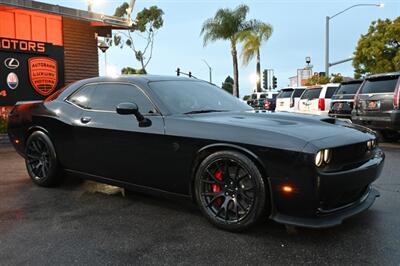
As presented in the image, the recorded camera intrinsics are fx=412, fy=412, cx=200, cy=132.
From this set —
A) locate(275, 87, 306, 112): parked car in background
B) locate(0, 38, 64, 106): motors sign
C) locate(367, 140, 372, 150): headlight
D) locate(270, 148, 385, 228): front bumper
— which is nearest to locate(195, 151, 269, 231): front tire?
locate(270, 148, 385, 228): front bumper

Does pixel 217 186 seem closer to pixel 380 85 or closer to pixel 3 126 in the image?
pixel 380 85

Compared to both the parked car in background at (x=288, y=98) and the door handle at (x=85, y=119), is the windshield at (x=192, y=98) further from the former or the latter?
the parked car in background at (x=288, y=98)

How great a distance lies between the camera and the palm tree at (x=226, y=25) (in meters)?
30.6

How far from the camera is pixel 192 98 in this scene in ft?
14.8

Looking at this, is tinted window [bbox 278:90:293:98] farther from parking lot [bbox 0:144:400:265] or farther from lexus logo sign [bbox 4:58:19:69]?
parking lot [bbox 0:144:400:265]

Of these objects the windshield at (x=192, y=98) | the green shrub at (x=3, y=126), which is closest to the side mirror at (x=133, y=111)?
the windshield at (x=192, y=98)

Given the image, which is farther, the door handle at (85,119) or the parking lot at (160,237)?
the door handle at (85,119)

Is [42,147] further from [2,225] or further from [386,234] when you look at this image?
[386,234]

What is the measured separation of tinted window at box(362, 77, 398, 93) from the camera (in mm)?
8999

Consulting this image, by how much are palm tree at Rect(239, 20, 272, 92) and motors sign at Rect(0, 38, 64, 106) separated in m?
18.6

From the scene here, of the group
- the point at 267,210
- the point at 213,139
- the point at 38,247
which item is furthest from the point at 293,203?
the point at 38,247

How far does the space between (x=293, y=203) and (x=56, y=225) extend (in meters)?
2.22

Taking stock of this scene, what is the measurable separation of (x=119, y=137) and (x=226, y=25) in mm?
27589

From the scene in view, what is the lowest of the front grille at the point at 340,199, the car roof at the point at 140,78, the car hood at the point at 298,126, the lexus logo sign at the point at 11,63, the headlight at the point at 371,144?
the front grille at the point at 340,199
